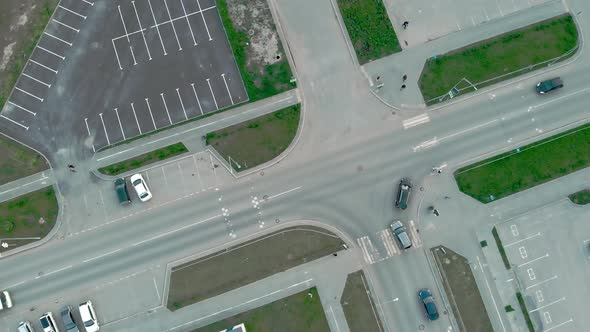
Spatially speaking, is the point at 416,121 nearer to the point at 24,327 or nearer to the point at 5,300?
the point at 24,327

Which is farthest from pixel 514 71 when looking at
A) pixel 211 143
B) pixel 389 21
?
pixel 211 143

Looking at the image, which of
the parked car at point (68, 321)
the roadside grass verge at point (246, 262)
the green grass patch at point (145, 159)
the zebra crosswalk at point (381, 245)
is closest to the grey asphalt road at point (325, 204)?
the zebra crosswalk at point (381, 245)

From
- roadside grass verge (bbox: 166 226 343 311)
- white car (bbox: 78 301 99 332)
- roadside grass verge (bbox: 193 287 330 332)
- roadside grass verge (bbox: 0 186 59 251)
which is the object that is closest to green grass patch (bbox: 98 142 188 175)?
roadside grass verge (bbox: 0 186 59 251)

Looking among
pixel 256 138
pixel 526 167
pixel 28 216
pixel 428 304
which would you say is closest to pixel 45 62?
pixel 28 216

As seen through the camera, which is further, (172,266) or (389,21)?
(389,21)

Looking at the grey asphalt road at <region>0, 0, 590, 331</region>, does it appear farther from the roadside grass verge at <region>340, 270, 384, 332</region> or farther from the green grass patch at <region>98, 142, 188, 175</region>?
the green grass patch at <region>98, 142, 188, 175</region>

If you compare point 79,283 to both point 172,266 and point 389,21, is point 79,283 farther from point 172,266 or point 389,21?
point 389,21
